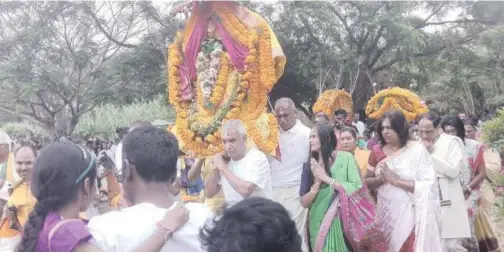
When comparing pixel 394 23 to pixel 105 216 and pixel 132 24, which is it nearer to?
pixel 132 24

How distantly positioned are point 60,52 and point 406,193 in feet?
33.8

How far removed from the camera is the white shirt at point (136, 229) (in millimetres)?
2109

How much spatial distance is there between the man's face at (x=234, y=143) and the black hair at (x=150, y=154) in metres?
1.62

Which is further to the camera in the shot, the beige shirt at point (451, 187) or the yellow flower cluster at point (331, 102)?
the yellow flower cluster at point (331, 102)

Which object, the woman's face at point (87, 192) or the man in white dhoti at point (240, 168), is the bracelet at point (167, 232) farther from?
the man in white dhoti at point (240, 168)

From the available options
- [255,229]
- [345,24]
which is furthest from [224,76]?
[345,24]

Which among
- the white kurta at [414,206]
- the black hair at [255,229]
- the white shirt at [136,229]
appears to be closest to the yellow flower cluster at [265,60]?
the white kurta at [414,206]

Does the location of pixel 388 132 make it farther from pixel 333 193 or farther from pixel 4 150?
pixel 4 150

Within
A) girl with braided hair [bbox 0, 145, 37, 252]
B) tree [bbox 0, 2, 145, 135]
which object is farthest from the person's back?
tree [bbox 0, 2, 145, 135]

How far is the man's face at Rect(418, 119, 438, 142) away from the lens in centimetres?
529

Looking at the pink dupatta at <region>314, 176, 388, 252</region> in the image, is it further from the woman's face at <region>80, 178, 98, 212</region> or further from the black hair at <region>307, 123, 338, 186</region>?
the woman's face at <region>80, 178, 98, 212</region>

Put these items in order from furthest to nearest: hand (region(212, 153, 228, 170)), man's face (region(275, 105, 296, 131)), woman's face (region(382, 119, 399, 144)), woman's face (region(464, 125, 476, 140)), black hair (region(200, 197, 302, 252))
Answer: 1. woman's face (region(464, 125, 476, 140))
2. man's face (region(275, 105, 296, 131))
3. woman's face (region(382, 119, 399, 144))
4. hand (region(212, 153, 228, 170))
5. black hair (region(200, 197, 302, 252))

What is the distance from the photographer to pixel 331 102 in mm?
9828

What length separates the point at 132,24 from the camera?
14.6 meters
